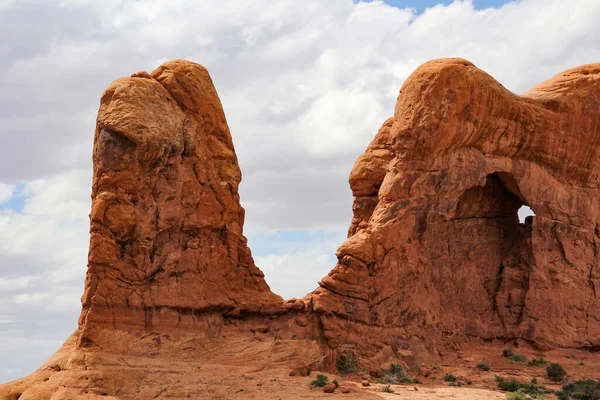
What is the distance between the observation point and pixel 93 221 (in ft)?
92.6

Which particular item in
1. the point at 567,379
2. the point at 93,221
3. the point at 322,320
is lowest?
the point at 567,379

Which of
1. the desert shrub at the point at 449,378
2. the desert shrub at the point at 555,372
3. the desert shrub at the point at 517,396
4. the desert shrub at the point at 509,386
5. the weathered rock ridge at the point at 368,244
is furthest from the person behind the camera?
the desert shrub at the point at 555,372

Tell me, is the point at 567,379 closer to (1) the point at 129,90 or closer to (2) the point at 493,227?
(2) the point at 493,227

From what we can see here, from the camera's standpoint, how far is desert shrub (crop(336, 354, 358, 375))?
30.2 metres

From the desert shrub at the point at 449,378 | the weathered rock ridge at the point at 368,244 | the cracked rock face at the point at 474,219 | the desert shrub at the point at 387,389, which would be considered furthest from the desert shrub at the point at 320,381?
the desert shrub at the point at 449,378

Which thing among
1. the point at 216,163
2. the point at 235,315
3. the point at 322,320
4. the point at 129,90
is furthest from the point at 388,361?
the point at 129,90

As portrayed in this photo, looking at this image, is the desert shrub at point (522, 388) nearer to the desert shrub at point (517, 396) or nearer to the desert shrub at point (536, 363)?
the desert shrub at point (517, 396)

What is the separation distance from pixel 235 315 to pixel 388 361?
4304mm

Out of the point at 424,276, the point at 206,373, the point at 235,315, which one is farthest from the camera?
the point at 424,276

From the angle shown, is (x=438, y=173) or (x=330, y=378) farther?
(x=438, y=173)

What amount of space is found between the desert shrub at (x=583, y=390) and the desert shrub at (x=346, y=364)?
5.46 m

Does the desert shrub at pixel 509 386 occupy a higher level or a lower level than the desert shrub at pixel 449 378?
lower

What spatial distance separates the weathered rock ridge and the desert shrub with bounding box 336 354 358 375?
0.21 metres

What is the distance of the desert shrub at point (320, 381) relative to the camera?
28.2 metres
